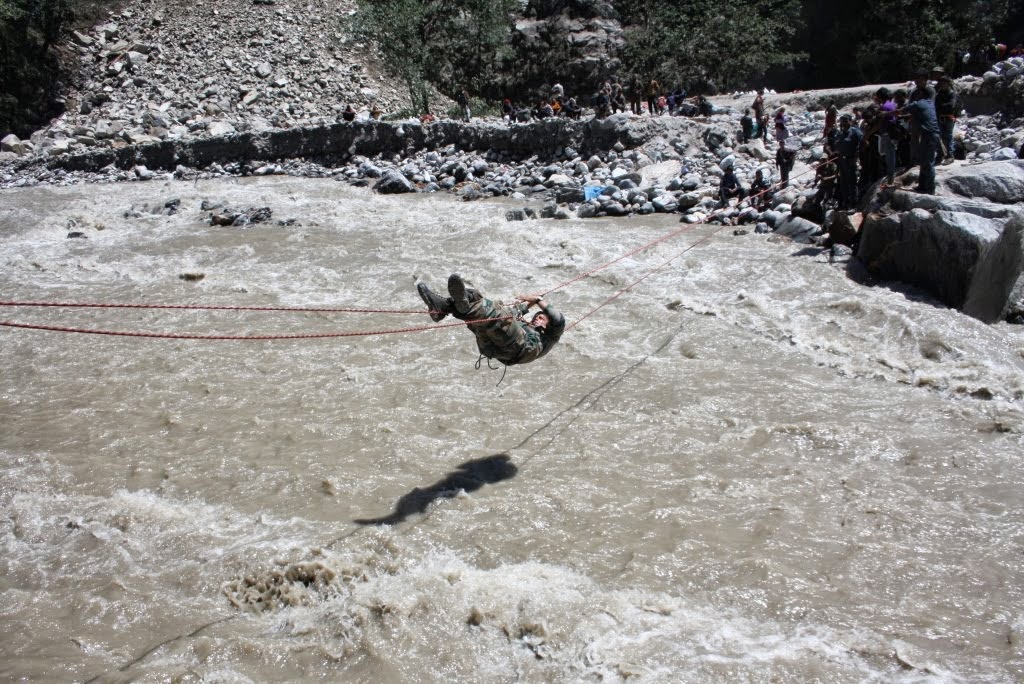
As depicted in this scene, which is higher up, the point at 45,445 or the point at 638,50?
the point at 638,50

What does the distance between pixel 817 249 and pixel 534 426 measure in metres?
5.34

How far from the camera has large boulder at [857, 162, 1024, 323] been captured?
772 centimetres

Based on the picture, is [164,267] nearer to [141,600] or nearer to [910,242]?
[141,600]

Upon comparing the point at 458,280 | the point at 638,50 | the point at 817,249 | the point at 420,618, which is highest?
the point at 638,50

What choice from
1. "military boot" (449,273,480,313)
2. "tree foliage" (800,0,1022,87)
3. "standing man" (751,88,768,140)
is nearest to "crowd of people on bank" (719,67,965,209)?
"standing man" (751,88,768,140)

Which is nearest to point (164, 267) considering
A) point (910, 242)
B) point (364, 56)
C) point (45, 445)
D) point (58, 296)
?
point (58, 296)

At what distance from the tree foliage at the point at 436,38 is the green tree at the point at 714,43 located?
4.43m

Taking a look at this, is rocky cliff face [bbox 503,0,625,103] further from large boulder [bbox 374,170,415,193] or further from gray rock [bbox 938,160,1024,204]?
gray rock [bbox 938,160,1024,204]

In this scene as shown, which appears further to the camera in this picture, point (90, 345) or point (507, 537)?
point (90, 345)

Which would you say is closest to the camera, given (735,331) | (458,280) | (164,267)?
(458,280)

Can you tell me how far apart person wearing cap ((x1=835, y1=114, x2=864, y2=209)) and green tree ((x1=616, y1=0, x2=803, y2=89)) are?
39.2ft

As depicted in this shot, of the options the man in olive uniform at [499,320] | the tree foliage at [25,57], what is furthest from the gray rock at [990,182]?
the tree foliage at [25,57]

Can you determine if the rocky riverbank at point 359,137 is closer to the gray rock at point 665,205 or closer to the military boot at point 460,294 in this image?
the gray rock at point 665,205

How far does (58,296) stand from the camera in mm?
10156
